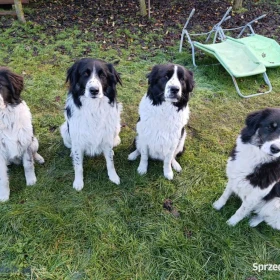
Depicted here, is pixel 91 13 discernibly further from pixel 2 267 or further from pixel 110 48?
pixel 2 267

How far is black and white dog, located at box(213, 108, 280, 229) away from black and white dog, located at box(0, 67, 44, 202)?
7.30 ft

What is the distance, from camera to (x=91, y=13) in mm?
7414

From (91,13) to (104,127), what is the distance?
5.83 metres

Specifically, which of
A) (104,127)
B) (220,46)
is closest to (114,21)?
(220,46)

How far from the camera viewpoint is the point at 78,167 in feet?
10.2

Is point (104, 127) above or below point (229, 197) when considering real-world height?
above

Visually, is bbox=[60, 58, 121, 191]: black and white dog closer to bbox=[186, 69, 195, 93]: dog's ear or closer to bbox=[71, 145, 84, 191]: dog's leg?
A: bbox=[71, 145, 84, 191]: dog's leg

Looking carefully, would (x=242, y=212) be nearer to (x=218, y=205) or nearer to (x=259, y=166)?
(x=218, y=205)

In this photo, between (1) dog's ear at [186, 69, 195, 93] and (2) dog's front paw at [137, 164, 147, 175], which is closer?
(1) dog's ear at [186, 69, 195, 93]

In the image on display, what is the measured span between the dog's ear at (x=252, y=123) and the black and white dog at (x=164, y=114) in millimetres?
729

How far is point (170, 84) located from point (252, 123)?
0.87 meters

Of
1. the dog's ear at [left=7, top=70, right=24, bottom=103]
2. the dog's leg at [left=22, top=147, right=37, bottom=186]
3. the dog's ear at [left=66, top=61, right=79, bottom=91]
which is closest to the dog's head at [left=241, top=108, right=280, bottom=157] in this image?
the dog's ear at [left=66, top=61, right=79, bottom=91]

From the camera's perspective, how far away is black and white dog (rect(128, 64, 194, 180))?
264cm

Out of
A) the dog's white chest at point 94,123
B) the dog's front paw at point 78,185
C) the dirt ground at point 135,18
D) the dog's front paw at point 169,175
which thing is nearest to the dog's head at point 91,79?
the dog's white chest at point 94,123
